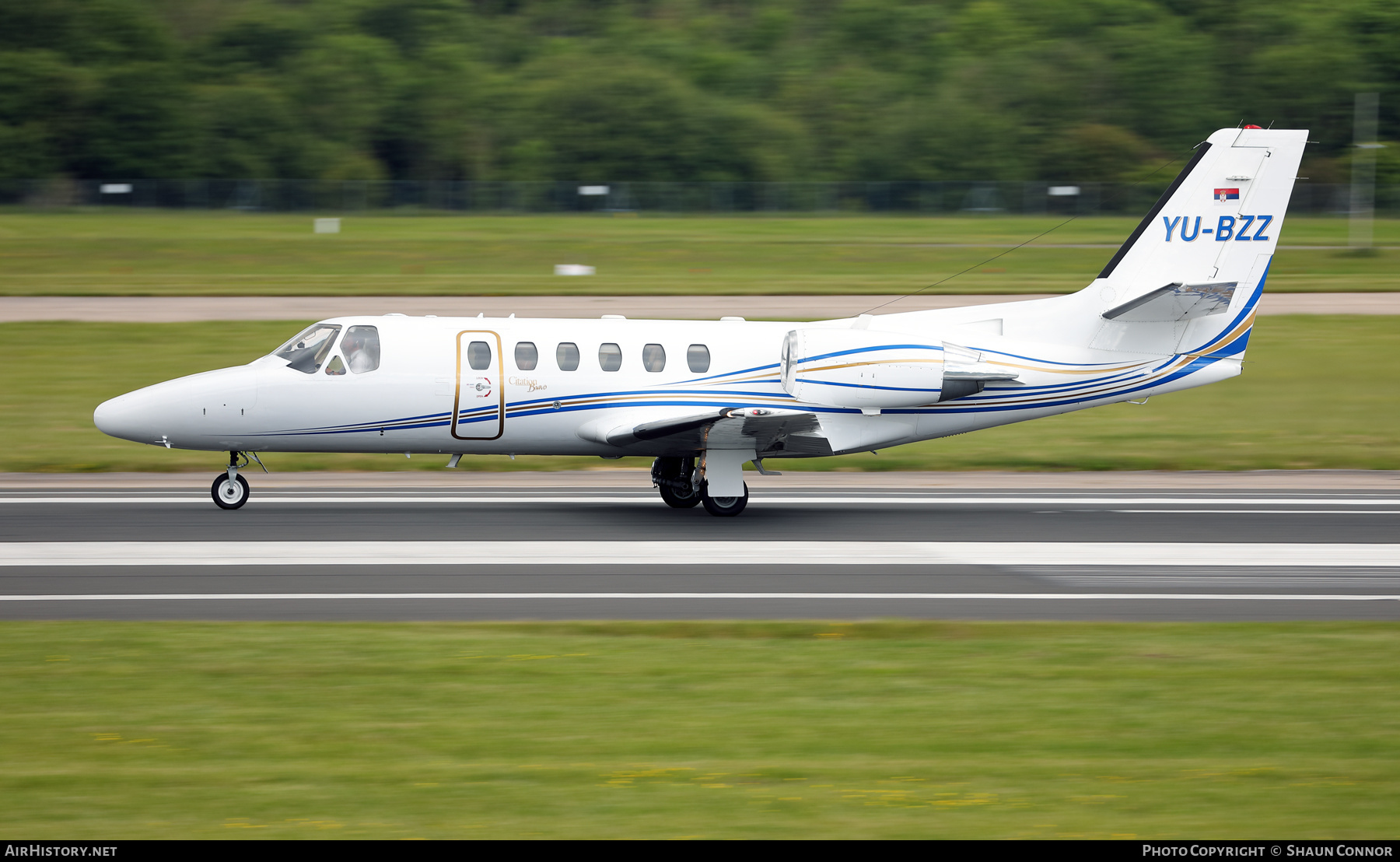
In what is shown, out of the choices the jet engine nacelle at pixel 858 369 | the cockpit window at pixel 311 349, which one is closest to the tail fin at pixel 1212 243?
the jet engine nacelle at pixel 858 369

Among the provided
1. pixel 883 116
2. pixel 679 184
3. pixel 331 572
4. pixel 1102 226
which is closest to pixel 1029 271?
pixel 1102 226

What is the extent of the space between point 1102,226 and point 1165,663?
56.9 metres

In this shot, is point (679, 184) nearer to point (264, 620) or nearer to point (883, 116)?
point (883, 116)

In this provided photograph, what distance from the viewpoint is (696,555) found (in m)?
15.8

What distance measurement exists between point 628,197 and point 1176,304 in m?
55.1

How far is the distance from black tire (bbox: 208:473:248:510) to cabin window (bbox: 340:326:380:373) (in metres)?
2.30

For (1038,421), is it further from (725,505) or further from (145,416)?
(145,416)

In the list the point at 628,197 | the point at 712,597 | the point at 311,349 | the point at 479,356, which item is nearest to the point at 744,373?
the point at 479,356

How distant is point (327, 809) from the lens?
7652 millimetres

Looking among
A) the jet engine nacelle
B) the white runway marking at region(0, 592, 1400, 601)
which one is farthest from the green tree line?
the white runway marking at region(0, 592, 1400, 601)

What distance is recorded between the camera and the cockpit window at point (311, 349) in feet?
58.0

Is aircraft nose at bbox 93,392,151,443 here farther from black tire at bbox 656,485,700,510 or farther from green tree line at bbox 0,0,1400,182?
green tree line at bbox 0,0,1400,182

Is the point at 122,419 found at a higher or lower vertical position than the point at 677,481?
higher

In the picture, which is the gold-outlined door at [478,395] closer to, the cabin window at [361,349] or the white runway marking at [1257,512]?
the cabin window at [361,349]
